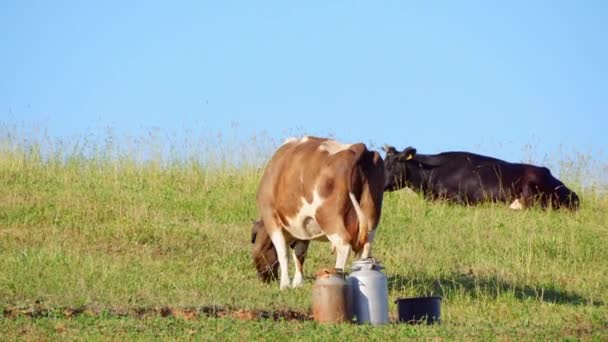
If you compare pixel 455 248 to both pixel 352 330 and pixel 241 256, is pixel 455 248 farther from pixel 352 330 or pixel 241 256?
pixel 352 330

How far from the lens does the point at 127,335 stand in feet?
32.2

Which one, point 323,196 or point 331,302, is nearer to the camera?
point 331,302

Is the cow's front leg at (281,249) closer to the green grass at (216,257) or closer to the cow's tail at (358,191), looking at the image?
the green grass at (216,257)

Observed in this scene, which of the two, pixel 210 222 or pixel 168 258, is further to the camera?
pixel 210 222

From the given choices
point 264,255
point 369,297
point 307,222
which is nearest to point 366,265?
point 369,297

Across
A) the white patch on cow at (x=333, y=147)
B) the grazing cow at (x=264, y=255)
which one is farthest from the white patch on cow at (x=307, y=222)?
the grazing cow at (x=264, y=255)

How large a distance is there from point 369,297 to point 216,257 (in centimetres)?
565

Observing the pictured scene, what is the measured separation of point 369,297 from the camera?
11008mm

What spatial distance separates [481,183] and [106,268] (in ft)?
32.3

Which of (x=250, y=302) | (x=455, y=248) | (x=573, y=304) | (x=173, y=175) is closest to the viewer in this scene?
(x=250, y=302)

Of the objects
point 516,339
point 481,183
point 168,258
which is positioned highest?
point 481,183

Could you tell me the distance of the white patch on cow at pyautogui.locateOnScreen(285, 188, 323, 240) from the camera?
43.6 feet

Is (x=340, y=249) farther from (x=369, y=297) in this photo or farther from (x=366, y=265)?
(x=369, y=297)

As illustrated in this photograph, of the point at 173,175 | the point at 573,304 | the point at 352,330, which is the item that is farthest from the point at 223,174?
the point at 352,330
